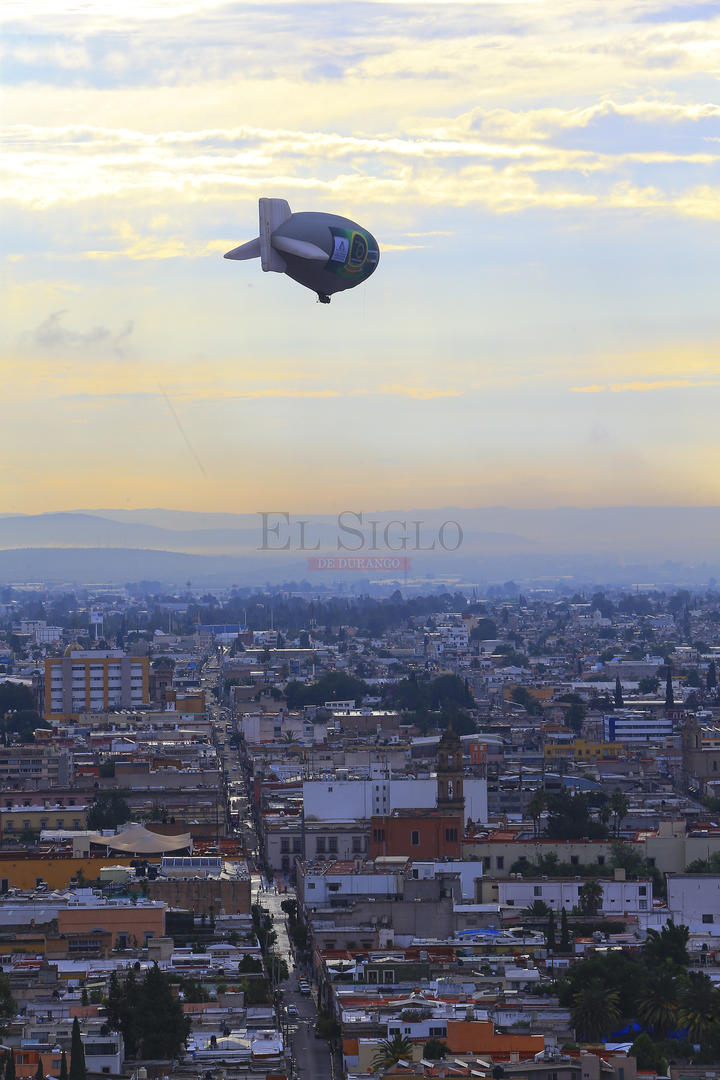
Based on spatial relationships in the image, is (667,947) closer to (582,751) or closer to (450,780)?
(450,780)

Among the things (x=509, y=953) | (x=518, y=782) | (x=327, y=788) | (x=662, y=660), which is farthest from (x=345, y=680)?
(x=509, y=953)

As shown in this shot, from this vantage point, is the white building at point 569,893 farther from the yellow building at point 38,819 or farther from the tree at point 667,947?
the yellow building at point 38,819

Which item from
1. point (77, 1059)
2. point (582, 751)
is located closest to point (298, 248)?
point (77, 1059)

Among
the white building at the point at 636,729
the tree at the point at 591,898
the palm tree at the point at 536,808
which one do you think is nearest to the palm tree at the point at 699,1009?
the tree at the point at 591,898

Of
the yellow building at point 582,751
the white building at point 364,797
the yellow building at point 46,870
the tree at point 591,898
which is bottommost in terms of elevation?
the tree at point 591,898

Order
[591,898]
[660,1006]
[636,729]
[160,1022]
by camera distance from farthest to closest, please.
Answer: [636,729] → [591,898] → [660,1006] → [160,1022]

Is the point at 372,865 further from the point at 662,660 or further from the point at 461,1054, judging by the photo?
the point at 662,660
